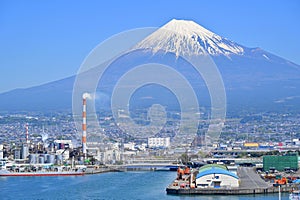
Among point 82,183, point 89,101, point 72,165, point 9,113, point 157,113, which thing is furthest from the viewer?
point 9,113

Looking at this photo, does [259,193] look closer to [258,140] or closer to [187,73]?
[258,140]

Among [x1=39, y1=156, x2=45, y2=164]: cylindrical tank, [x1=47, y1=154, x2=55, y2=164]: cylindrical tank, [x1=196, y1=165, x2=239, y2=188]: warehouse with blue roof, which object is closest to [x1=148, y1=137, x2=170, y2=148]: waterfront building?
[x1=47, y1=154, x2=55, y2=164]: cylindrical tank

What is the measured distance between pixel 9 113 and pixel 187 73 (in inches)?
293

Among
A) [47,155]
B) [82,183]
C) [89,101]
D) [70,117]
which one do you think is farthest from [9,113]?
[82,183]

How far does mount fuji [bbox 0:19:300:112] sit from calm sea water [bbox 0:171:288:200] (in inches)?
502

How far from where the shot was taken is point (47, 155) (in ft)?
46.1

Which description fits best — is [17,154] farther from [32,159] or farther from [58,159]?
[58,159]

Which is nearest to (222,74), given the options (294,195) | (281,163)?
(281,163)

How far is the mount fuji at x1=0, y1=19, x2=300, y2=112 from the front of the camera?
25.3 meters

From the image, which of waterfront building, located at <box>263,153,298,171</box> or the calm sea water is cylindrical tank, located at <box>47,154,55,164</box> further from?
waterfront building, located at <box>263,153,298,171</box>

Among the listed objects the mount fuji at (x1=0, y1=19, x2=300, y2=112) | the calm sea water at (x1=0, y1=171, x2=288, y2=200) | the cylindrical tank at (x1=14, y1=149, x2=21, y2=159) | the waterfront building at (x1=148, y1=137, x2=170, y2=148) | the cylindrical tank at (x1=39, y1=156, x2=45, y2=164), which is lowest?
the calm sea water at (x1=0, y1=171, x2=288, y2=200)

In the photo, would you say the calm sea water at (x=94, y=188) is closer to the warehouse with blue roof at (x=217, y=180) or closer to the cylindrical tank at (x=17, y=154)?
the warehouse with blue roof at (x=217, y=180)

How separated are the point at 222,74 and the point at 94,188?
21448 mm

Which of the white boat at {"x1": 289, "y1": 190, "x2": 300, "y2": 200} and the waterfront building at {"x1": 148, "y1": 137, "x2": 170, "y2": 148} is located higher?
the waterfront building at {"x1": 148, "y1": 137, "x2": 170, "y2": 148}
